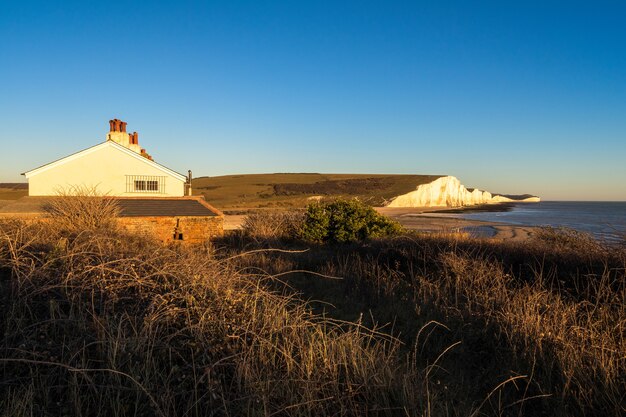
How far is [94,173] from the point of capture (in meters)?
22.2

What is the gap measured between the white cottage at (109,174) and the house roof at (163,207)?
154cm

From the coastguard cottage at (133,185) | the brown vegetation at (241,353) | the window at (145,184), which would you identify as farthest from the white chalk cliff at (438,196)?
the brown vegetation at (241,353)

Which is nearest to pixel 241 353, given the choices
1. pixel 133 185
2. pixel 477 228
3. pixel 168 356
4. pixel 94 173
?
pixel 168 356

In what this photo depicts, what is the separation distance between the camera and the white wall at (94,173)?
2162cm

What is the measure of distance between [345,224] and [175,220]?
828 centimetres

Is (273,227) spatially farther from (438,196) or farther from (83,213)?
(438,196)

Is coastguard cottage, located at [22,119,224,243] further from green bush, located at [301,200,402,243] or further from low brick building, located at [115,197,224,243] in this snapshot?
green bush, located at [301,200,402,243]

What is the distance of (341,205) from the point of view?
57.5 ft

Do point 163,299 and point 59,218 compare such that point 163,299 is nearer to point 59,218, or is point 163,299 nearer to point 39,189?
point 59,218

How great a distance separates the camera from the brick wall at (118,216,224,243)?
17.3 meters

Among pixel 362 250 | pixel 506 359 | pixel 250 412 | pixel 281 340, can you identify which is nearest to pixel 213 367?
pixel 250 412

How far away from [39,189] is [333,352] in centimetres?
2460

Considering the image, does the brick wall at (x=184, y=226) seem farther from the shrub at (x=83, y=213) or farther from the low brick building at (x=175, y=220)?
the shrub at (x=83, y=213)

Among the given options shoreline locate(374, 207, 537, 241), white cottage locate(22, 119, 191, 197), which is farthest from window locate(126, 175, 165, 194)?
shoreline locate(374, 207, 537, 241)
